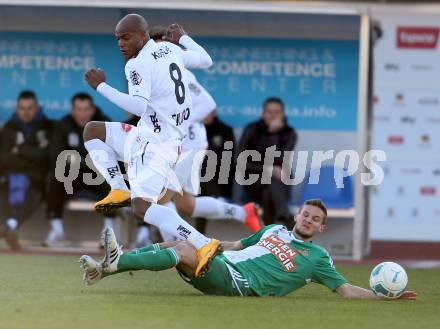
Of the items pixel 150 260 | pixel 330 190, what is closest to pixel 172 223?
pixel 150 260

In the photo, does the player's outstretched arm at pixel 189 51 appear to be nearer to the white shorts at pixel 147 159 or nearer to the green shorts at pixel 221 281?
the white shorts at pixel 147 159

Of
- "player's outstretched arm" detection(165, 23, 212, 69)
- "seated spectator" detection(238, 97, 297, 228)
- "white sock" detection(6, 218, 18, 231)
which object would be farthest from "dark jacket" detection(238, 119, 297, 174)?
"player's outstretched arm" detection(165, 23, 212, 69)

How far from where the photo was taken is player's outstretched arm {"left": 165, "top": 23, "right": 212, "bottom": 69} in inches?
356

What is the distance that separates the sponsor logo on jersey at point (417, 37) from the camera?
1407 centimetres

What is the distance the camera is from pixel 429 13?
45.9 ft

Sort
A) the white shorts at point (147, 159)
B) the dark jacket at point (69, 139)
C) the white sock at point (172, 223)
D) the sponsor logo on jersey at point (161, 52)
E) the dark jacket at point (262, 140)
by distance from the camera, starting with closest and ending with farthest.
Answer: the white sock at point (172, 223) < the sponsor logo on jersey at point (161, 52) < the white shorts at point (147, 159) < the dark jacket at point (262, 140) < the dark jacket at point (69, 139)

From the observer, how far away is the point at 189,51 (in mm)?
9062

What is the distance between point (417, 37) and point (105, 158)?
636cm

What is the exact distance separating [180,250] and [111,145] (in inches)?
74.5

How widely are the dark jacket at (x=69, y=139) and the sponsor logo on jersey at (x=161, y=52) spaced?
5112mm

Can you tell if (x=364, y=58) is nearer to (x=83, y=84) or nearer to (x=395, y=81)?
(x=395, y=81)

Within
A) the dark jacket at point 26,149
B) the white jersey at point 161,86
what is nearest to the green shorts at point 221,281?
the white jersey at point 161,86

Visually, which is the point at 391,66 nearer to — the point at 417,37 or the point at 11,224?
the point at 417,37

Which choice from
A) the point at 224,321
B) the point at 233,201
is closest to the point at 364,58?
the point at 233,201
